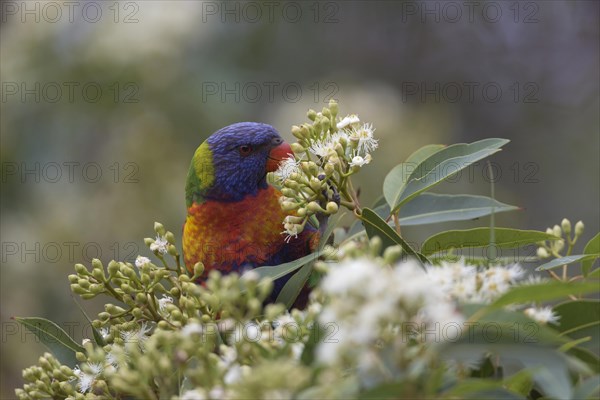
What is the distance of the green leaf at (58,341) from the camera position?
159cm

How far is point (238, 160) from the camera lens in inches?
89.4

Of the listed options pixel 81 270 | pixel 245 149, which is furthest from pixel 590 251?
pixel 245 149

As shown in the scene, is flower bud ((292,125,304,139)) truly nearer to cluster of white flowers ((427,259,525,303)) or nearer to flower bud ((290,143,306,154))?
flower bud ((290,143,306,154))

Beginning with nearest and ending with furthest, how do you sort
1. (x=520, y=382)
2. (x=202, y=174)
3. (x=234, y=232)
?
(x=520, y=382) < (x=234, y=232) < (x=202, y=174)

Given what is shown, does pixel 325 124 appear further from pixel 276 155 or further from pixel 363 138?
pixel 276 155

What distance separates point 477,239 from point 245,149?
3.34 feet

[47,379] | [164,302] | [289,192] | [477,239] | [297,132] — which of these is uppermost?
[297,132]

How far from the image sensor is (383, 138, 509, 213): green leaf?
1428 mm

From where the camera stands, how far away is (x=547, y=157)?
554cm

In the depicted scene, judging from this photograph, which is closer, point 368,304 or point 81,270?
point 368,304

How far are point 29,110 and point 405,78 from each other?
131 inches

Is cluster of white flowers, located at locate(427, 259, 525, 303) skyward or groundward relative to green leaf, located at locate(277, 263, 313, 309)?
skyward

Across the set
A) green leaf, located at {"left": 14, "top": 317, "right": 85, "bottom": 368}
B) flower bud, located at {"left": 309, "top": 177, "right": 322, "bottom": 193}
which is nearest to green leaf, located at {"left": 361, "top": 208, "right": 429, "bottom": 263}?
flower bud, located at {"left": 309, "top": 177, "right": 322, "bottom": 193}

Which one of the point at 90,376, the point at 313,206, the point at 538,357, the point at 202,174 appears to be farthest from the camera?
the point at 202,174
